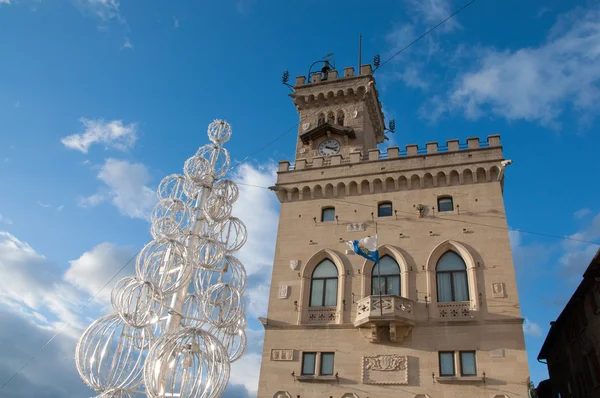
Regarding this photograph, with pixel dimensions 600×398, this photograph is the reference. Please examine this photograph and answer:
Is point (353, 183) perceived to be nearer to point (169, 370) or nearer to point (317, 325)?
point (317, 325)

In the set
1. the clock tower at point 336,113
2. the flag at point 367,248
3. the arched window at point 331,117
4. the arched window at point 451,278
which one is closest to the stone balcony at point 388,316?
the arched window at point 451,278

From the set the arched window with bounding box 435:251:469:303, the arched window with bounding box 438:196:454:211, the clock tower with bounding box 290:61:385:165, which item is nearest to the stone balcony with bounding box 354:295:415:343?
the arched window with bounding box 435:251:469:303

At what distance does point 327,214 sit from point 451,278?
801cm

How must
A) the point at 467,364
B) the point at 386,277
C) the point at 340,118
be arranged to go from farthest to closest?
the point at 340,118, the point at 386,277, the point at 467,364

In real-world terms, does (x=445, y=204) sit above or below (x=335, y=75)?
below

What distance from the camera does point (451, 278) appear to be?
23.9 m

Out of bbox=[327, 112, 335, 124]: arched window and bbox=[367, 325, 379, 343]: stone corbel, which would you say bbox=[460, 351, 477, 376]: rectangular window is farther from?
bbox=[327, 112, 335, 124]: arched window

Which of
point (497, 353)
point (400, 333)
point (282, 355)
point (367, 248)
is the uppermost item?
point (367, 248)

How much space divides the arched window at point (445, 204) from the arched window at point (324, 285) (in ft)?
22.2

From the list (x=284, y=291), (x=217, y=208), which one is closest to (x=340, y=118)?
(x=284, y=291)

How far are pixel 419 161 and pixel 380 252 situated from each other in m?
Answer: 6.08

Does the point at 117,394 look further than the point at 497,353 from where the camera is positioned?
No

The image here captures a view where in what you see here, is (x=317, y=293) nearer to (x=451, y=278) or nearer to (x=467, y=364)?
(x=451, y=278)

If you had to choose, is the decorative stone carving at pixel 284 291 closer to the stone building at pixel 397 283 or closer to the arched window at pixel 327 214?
the stone building at pixel 397 283
